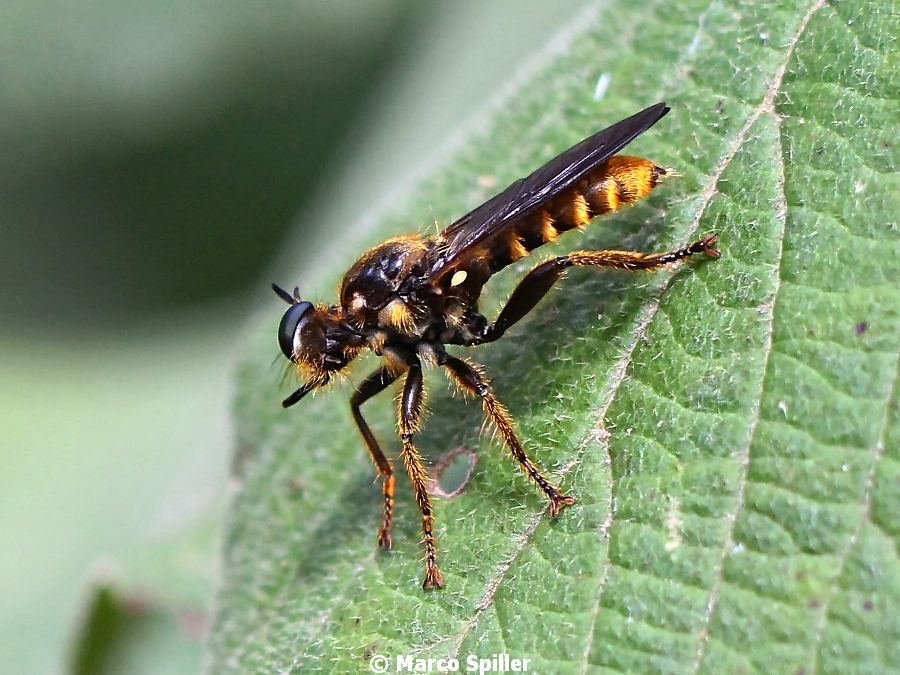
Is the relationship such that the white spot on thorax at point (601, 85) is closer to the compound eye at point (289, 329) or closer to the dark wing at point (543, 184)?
the dark wing at point (543, 184)

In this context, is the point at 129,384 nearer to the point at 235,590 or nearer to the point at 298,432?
A: the point at 298,432

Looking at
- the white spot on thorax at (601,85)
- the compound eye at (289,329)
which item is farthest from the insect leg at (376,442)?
the white spot on thorax at (601,85)

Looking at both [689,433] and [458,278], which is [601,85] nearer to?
[458,278]

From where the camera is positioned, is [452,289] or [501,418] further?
[452,289]

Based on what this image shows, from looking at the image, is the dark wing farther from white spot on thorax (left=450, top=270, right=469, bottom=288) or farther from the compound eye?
the compound eye

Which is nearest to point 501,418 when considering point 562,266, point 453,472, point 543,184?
point 453,472

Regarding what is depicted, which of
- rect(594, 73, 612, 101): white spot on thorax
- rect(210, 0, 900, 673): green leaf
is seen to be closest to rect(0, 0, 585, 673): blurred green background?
rect(594, 73, 612, 101): white spot on thorax

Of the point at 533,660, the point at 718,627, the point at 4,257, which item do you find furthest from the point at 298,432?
the point at 4,257
